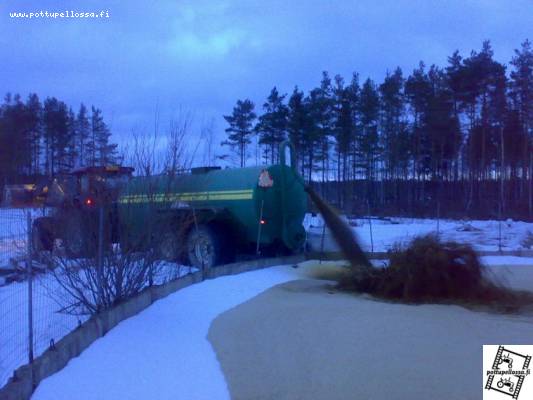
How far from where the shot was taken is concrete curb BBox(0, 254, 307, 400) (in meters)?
5.57

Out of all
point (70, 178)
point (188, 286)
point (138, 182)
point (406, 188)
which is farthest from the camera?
point (406, 188)

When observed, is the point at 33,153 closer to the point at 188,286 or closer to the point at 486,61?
the point at 188,286

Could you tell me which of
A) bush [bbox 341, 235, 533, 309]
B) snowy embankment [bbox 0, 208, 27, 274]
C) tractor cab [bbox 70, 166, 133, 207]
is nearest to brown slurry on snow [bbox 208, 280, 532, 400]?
bush [bbox 341, 235, 533, 309]

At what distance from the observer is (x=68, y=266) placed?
905 centimetres

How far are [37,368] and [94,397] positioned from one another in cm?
60

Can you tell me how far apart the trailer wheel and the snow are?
4.59m

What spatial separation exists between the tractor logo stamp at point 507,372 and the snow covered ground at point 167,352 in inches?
17.1

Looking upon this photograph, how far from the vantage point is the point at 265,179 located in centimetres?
1425

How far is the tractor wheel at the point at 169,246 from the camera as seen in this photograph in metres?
10.4

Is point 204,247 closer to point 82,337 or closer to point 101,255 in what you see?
point 101,255

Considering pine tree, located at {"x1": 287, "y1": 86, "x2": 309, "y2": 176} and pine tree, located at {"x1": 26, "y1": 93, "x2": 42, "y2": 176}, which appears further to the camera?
pine tree, located at {"x1": 287, "y1": 86, "x2": 309, "y2": 176}

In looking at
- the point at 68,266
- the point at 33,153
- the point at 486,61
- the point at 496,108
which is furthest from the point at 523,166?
the point at 68,266

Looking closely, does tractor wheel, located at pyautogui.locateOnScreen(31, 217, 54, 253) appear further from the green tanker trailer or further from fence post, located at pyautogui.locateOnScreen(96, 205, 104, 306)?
the green tanker trailer

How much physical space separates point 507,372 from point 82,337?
176 inches
